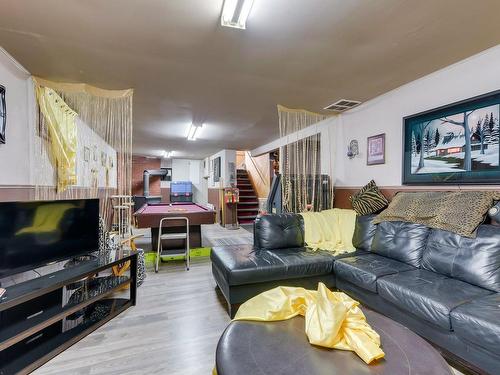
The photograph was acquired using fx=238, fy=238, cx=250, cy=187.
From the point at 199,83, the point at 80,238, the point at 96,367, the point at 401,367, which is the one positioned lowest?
the point at 96,367

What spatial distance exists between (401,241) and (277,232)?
1361 millimetres

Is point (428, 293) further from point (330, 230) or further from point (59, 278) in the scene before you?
point (59, 278)

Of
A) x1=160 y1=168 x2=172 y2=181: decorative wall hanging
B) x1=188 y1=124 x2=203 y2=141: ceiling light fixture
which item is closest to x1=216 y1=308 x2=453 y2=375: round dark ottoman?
x1=188 y1=124 x2=203 y2=141: ceiling light fixture

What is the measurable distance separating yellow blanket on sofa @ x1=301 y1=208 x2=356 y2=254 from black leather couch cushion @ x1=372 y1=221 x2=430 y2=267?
0.41 meters

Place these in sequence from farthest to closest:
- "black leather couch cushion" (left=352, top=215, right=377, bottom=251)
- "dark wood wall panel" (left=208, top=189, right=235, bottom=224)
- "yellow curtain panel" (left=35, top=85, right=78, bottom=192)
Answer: "dark wood wall panel" (left=208, top=189, right=235, bottom=224), "black leather couch cushion" (left=352, top=215, right=377, bottom=251), "yellow curtain panel" (left=35, top=85, right=78, bottom=192)

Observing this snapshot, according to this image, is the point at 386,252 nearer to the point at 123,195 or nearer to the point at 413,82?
the point at 413,82

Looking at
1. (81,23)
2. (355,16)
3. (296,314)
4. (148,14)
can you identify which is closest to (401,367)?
(296,314)

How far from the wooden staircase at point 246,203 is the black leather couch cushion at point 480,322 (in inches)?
252

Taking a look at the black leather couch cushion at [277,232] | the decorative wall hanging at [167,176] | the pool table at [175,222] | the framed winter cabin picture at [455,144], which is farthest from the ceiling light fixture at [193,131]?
the decorative wall hanging at [167,176]

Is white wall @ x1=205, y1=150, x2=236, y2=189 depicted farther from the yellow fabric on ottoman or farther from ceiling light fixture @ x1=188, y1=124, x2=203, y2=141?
the yellow fabric on ottoman

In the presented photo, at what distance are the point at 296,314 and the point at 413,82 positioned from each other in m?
3.05

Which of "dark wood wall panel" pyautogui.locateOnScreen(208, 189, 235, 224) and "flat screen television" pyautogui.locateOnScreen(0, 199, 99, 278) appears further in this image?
"dark wood wall panel" pyautogui.locateOnScreen(208, 189, 235, 224)

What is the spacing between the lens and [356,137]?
3.88m

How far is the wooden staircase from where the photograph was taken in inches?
312
